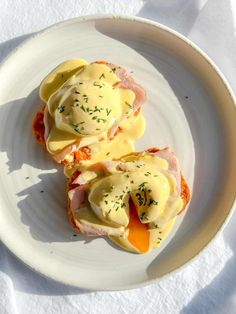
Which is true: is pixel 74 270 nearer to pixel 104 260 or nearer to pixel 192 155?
pixel 104 260

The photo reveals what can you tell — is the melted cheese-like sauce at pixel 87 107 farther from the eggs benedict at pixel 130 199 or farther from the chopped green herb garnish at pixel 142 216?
the chopped green herb garnish at pixel 142 216

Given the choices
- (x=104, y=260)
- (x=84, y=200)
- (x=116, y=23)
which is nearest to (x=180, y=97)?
(x=116, y=23)

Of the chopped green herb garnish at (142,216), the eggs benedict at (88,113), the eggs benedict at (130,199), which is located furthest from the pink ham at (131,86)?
the chopped green herb garnish at (142,216)

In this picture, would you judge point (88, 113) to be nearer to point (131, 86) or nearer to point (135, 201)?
point (131, 86)

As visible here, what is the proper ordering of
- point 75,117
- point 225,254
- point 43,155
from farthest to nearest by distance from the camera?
point 225,254, point 43,155, point 75,117

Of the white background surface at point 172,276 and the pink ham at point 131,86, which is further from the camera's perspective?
the white background surface at point 172,276

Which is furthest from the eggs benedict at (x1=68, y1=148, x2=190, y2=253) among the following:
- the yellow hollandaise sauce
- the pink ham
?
the pink ham

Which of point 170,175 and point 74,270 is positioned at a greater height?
point 170,175
